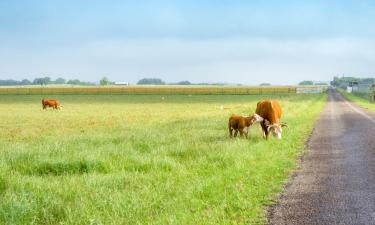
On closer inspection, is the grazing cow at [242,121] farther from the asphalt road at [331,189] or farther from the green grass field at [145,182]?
the asphalt road at [331,189]

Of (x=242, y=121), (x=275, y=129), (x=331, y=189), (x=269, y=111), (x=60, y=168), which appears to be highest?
(x=269, y=111)

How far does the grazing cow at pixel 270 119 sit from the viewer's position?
2108 centimetres

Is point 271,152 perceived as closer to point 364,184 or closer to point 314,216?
point 364,184

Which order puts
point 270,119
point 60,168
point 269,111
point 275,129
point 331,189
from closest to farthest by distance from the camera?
point 331,189
point 60,168
point 275,129
point 270,119
point 269,111

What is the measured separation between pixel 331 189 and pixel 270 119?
10.2m

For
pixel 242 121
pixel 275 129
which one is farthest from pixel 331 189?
pixel 275 129

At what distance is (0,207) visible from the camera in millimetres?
9016

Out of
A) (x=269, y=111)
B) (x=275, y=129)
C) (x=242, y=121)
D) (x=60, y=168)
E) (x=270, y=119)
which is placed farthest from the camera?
(x=269, y=111)

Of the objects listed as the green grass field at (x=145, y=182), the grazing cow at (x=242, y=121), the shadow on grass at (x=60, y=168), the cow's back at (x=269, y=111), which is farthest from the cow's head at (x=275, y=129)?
the shadow on grass at (x=60, y=168)

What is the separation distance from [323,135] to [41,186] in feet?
53.3

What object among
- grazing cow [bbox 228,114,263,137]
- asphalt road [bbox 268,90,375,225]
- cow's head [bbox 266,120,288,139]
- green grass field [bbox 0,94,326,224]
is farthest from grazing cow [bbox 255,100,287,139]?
asphalt road [bbox 268,90,375,225]

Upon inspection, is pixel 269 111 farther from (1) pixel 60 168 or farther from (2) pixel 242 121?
(1) pixel 60 168

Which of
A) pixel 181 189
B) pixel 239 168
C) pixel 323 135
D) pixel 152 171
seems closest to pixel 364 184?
pixel 239 168

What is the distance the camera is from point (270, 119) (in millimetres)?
21375
